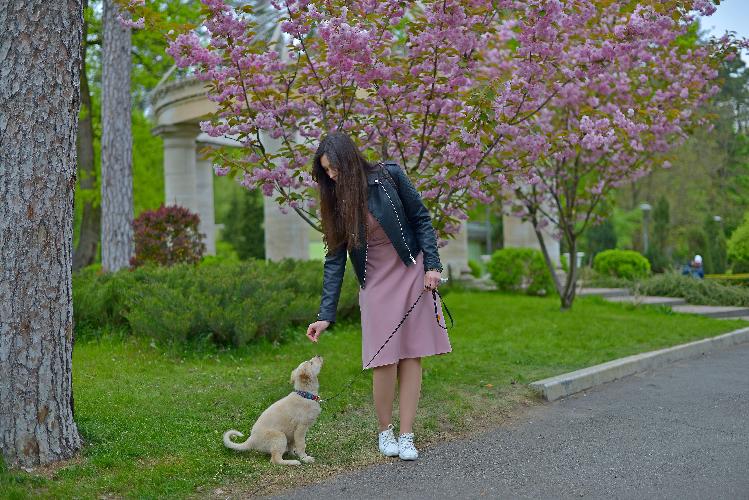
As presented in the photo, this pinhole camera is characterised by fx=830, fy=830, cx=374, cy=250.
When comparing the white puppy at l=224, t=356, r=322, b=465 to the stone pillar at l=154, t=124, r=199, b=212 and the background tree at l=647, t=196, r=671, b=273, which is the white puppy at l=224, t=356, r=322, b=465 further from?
the background tree at l=647, t=196, r=671, b=273

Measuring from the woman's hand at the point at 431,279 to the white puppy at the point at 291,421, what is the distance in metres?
0.80

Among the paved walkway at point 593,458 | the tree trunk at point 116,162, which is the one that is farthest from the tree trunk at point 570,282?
the tree trunk at point 116,162

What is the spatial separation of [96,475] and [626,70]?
32.5ft

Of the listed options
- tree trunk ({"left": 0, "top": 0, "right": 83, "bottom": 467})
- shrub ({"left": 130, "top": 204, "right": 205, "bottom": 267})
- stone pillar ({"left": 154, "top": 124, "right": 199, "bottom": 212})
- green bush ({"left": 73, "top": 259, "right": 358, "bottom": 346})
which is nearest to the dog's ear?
tree trunk ({"left": 0, "top": 0, "right": 83, "bottom": 467})

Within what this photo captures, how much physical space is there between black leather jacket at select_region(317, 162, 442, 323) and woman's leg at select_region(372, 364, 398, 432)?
1.47ft

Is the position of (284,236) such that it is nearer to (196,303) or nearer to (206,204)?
(196,303)

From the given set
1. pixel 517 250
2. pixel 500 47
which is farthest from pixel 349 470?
pixel 517 250

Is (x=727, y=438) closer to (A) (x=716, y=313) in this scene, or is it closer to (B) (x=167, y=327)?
(B) (x=167, y=327)

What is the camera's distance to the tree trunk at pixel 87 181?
2092cm

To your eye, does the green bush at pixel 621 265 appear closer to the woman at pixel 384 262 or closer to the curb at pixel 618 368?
the curb at pixel 618 368

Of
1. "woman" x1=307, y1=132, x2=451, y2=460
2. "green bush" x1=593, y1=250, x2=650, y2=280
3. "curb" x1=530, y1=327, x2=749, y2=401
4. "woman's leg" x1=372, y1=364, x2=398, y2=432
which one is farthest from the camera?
"green bush" x1=593, y1=250, x2=650, y2=280

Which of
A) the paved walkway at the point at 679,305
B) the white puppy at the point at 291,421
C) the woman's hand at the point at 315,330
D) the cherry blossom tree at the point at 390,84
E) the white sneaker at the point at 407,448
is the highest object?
the cherry blossom tree at the point at 390,84

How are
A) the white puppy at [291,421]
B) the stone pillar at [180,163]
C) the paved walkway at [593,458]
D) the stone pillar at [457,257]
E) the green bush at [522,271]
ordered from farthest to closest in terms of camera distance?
1. the stone pillar at [457,257]
2. the stone pillar at [180,163]
3. the green bush at [522,271]
4. the white puppy at [291,421]
5. the paved walkway at [593,458]

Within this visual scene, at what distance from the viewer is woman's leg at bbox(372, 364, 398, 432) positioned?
5.12 metres
